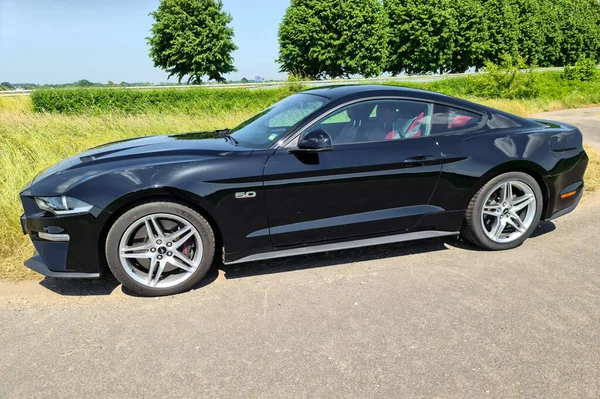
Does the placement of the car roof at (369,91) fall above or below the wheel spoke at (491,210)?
above

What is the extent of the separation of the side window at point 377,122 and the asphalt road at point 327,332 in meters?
1.11

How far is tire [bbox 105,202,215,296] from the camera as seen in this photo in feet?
10.9

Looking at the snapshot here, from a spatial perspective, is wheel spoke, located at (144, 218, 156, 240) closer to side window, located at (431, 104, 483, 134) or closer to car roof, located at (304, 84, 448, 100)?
car roof, located at (304, 84, 448, 100)

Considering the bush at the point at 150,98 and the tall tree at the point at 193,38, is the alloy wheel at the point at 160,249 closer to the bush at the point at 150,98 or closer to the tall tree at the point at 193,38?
the bush at the point at 150,98

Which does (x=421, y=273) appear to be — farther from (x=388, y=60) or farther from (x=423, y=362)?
(x=388, y=60)

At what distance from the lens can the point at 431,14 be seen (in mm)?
47406

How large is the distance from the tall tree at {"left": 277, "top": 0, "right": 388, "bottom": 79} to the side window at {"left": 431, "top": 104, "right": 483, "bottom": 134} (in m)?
41.6

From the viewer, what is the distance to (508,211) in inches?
168

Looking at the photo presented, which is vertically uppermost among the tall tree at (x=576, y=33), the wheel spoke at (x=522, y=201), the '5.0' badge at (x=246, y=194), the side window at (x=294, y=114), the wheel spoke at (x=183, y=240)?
the tall tree at (x=576, y=33)

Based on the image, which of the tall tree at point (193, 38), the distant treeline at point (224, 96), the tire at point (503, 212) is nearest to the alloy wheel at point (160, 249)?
the tire at point (503, 212)

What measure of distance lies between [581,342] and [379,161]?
187cm

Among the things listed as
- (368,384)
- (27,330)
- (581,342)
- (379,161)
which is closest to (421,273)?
(379,161)

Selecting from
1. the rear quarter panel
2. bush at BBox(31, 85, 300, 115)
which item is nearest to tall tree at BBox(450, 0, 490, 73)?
bush at BBox(31, 85, 300, 115)

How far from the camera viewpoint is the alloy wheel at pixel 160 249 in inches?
133
